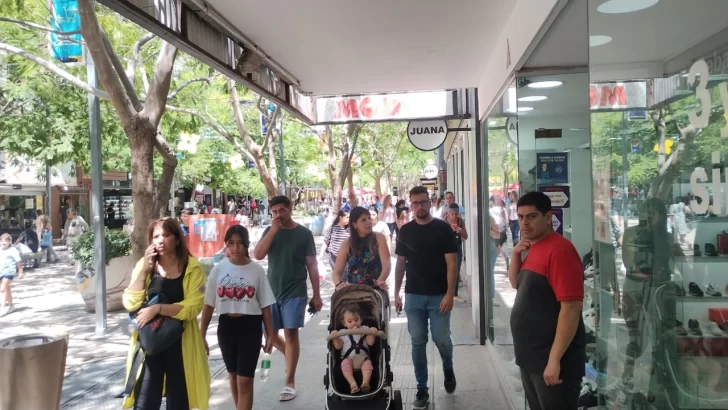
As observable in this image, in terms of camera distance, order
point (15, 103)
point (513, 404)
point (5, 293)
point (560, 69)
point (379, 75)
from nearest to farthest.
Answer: point (560, 69), point (513, 404), point (379, 75), point (5, 293), point (15, 103)

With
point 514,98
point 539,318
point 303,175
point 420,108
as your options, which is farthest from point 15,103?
point 303,175

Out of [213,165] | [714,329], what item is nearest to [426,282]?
[714,329]

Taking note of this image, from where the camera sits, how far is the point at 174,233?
4348 millimetres

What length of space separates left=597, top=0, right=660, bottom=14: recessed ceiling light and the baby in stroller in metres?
2.94

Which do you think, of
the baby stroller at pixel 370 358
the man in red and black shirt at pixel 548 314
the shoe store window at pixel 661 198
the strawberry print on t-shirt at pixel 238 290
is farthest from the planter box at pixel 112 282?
the shoe store window at pixel 661 198

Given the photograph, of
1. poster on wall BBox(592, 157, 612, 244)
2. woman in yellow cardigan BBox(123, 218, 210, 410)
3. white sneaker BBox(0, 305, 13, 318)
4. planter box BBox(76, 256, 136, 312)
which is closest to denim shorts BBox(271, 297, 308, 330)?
woman in yellow cardigan BBox(123, 218, 210, 410)

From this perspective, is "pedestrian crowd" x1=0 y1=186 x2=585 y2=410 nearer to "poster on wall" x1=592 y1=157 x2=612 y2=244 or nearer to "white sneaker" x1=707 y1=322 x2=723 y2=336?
"poster on wall" x1=592 y1=157 x2=612 y2=244

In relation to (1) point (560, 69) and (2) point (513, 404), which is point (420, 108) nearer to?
(1) point (560, 69)

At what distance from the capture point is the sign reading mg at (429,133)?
30.4 feet

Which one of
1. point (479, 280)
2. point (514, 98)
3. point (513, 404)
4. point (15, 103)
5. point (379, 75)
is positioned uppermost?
point (15, 103)

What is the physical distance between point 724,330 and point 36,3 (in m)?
12.0

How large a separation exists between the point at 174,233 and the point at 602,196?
290cm

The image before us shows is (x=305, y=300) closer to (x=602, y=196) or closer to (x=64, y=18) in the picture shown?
(x=602, y=196)

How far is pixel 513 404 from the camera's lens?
534 cm
